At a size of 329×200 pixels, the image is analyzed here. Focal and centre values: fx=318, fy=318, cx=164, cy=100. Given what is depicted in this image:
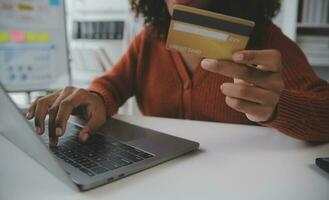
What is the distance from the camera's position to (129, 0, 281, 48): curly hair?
2.92ft

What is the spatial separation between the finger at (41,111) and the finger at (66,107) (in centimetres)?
4

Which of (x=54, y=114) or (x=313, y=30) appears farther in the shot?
(x=313, y=30)

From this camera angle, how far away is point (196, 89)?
87 cm

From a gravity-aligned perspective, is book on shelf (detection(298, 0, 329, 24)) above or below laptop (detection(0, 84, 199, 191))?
above

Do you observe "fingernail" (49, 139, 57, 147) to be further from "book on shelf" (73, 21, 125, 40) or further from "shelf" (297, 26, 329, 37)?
"shelf" (297, 26, 329, 37)

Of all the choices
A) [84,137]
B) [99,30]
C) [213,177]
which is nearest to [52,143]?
[84,137]

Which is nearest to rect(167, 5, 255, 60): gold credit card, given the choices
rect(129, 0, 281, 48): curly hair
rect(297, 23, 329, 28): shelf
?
rect(129, 0, 281, 48): curly hair

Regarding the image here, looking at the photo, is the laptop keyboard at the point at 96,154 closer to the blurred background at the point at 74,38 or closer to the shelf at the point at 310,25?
the blurred background at the point at 74,38

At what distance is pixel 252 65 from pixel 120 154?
25cm

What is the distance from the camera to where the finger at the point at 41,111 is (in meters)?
0.58

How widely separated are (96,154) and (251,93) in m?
0.27

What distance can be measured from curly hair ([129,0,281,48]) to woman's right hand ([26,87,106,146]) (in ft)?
1.43

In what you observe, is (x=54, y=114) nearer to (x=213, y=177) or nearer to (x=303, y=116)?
(x=213, y=177)

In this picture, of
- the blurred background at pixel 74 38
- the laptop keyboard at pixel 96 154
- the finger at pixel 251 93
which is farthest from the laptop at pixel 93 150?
the blurred background at pixel 74 38
